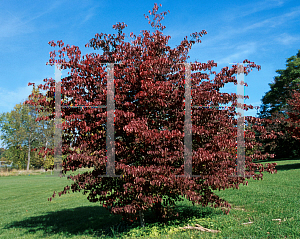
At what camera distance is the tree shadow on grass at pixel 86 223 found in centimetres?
708

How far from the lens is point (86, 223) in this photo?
8.29 meters

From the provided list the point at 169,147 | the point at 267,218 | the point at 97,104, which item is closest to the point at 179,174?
the point at 169,147

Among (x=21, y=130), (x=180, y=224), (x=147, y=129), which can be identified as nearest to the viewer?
(x=147, y=129)

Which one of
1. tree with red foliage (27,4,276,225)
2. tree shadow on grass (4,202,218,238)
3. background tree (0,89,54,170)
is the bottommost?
tree shadow on grass (4,202,218,238)

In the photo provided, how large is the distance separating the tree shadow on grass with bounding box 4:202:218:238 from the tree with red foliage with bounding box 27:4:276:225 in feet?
4.66

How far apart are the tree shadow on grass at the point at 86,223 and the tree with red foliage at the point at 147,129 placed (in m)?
1.42

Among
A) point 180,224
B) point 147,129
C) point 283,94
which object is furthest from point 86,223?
point 283,94

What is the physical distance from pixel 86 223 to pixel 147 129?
471cm

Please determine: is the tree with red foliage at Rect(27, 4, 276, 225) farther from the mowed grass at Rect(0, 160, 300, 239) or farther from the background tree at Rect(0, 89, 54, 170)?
the background tree at Rect(0, 89, 54, 170)

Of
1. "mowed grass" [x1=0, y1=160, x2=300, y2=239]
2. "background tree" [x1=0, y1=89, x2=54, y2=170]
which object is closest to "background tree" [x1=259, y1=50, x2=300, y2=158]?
"mowed grass" [x1=0, y1=160, x2=300, y2=239]

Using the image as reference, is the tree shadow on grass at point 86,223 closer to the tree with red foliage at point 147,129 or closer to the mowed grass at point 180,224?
the mowed grass at point 180,224

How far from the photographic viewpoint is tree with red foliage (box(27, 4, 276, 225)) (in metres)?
5.34

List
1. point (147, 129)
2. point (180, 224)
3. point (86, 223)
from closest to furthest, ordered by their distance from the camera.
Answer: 1. point (147, 129)
2. point (180, 224)
3. point (86, 223)

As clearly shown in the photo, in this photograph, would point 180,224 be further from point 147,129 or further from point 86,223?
point 86,223
